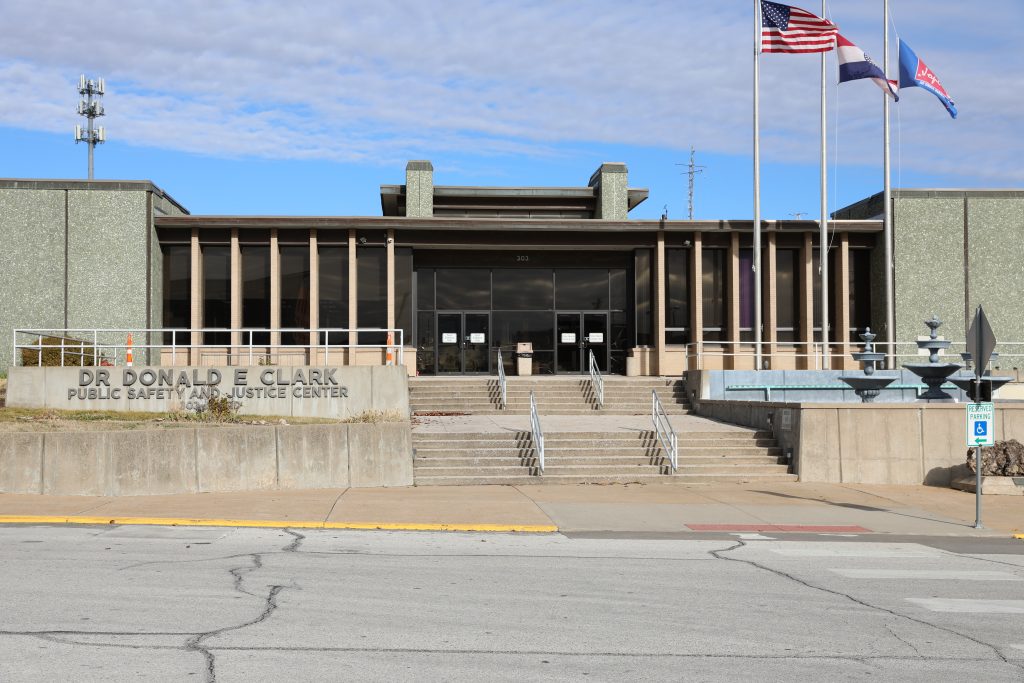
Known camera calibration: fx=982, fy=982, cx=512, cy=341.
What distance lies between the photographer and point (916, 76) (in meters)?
27.6

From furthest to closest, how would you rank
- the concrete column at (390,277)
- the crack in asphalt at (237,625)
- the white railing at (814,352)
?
the concrete column at (390,277) < the white railing at (814,352) < the crack in asphalt at (237,625)

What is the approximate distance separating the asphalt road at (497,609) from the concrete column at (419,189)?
24.1 metres

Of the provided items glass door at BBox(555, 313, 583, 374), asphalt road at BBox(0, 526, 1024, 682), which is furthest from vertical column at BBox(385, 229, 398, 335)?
asphalt road at BBox(0, 526, 1024, 682)

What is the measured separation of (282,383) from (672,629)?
16.5 metres

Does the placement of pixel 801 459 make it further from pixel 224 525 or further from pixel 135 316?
pixel 135 316

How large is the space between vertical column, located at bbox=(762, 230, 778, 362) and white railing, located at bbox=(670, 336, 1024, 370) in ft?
0.51

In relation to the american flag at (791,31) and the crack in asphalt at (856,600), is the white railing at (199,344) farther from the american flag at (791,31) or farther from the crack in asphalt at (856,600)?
the crack in asphalt at (856,600)

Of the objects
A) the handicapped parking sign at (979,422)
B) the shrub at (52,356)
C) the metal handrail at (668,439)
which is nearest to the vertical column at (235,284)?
the shrub at (52,356)

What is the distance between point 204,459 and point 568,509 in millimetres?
6144

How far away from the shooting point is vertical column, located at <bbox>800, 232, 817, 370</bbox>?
31.9m

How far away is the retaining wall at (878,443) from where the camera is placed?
61.2 ft

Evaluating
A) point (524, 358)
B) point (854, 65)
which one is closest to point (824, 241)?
point (854, 65)

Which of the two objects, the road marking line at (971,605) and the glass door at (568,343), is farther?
the glass door at (568,343)

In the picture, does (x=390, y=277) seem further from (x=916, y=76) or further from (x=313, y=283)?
(x=916, y=76)
